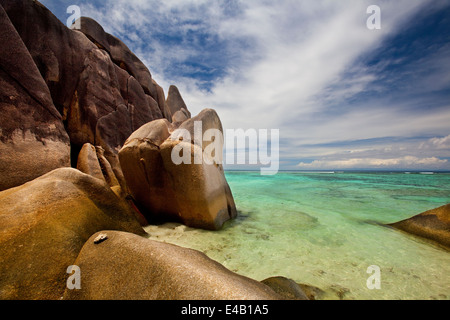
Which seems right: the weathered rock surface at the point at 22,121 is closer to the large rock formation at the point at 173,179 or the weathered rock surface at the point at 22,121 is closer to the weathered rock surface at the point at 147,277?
the large rock formation at the point at 173,179

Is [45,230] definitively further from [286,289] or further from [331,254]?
[331,254]

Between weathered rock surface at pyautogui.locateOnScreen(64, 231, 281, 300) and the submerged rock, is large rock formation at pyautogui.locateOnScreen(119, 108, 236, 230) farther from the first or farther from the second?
the submerged rock

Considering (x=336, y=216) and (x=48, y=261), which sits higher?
(x=48, y=261)

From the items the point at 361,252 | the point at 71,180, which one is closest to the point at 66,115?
the point at 71,180

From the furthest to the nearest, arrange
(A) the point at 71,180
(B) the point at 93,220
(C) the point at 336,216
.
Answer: (C) the point at 336,216
(A) the point at 71,180
(B) the point at 93,220

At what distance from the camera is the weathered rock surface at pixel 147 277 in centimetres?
134

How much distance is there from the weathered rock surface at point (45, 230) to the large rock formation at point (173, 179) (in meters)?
1.90

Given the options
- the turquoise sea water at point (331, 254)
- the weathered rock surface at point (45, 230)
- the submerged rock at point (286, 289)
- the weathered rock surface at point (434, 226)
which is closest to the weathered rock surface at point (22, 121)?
the weathered rock surface at point (45, 230)

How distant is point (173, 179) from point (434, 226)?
6.59m

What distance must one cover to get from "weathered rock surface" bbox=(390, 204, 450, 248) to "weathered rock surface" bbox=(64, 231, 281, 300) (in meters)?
4.99

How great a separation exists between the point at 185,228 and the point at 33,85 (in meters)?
5.58

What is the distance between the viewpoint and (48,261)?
5.93 feet
